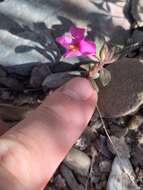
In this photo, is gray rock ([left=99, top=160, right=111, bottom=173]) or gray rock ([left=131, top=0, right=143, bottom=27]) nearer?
gray rock ([left=99, top=160, right=111, bottom=173])

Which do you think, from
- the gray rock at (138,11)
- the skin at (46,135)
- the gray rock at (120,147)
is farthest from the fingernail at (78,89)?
the gray rock at (138,11)

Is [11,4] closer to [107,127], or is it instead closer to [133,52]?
[133,52]

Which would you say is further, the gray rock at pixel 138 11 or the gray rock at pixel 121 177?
the gray rock at pixel 138 11

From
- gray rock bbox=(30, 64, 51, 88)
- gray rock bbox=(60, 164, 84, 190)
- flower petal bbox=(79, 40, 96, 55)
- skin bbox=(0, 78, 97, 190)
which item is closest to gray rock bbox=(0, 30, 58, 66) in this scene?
gray rock bbox=(30, 64, 51, 88)

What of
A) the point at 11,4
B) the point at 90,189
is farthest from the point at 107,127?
the point at 11,4

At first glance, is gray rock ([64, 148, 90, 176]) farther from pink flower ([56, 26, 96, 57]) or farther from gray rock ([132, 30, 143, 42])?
gray rock ([132, 30, 143, 42])

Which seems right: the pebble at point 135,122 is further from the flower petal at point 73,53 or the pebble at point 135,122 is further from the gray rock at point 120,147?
the flower petal at point 73,53
